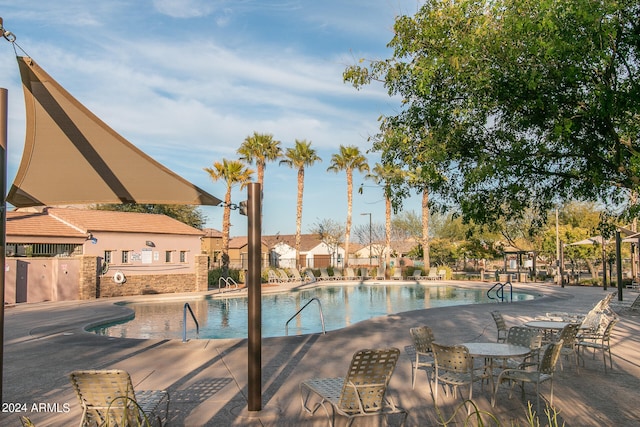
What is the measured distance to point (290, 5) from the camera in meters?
12.3

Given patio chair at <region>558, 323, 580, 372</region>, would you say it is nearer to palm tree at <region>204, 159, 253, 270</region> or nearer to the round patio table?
the round patio table

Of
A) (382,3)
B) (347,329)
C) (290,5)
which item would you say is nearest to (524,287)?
(347,329)

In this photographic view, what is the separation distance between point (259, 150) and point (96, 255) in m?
14.5

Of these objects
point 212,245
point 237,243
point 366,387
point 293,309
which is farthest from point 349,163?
point 366,387

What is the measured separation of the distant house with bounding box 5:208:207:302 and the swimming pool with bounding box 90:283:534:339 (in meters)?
3.68

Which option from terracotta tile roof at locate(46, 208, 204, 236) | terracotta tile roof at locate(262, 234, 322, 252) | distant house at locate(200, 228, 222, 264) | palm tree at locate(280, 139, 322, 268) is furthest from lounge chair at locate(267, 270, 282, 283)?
terracotta tile roof at locate(262, 234, 322, 252)

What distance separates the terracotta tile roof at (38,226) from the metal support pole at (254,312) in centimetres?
1985

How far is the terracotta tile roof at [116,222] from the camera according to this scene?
24891 millimetres

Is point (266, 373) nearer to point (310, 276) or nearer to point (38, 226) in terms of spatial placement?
point (38, 226)

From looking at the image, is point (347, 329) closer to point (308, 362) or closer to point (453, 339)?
point (453, 339)

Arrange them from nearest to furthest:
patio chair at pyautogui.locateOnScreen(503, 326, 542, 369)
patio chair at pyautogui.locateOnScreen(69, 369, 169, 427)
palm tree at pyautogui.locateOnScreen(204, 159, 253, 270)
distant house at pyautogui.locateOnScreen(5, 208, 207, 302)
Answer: patio chair at pyautogui.locateOnScreen(69, 369, 169, 427)
patio chair at pyautogui.locateOnScreen(503, 326, 542, 369)
distant house at pyautogui.locateOnScreen(5, 208, 207, 302)
palm tree at pyautogui.locateOnScreen(204, 159, 253, 270)

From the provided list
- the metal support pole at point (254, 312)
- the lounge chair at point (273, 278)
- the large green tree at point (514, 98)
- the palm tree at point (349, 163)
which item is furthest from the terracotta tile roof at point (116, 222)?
the metal support pole at point (254, 312)

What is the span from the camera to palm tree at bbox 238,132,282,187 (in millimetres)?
35625

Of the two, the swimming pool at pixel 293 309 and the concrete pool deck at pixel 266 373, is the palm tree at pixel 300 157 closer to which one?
the swimming pool at pixel 293 309
